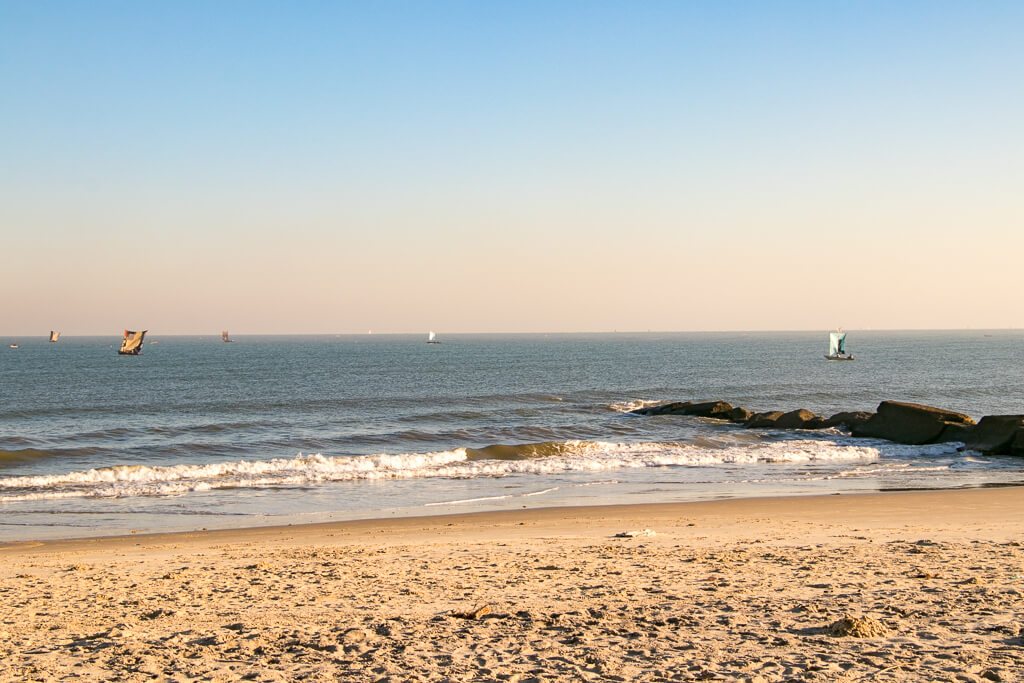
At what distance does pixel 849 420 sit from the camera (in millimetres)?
38500

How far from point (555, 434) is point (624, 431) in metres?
3.72

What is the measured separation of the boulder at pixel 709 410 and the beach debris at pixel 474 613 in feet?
117

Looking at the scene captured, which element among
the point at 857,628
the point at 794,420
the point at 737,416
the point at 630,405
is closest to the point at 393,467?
the point at 794,420

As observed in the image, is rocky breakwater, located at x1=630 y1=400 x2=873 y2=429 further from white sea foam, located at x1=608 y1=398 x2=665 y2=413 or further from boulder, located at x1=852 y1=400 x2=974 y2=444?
white sea foam, located at x1=608 y1=398 x2=665 y2=413

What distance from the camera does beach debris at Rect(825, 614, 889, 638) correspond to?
8359mm

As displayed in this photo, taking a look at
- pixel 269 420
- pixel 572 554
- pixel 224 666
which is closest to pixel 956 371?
pixel 269 420

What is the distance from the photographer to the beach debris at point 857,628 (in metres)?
8.36

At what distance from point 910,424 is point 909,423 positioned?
0.24ft

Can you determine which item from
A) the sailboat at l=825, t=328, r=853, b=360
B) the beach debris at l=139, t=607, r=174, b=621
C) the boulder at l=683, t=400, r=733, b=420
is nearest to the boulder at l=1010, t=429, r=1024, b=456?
the boulder at l=683, t=400, r=733, b=420

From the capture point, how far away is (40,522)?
19000 millimetres

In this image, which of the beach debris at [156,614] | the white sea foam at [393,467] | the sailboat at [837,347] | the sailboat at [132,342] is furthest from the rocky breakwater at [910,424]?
the sailboat at [132,342]

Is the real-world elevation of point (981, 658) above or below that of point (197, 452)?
above

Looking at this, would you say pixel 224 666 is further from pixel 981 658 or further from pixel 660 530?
pixel 660 530

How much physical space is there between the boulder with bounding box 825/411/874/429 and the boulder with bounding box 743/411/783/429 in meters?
2.45
